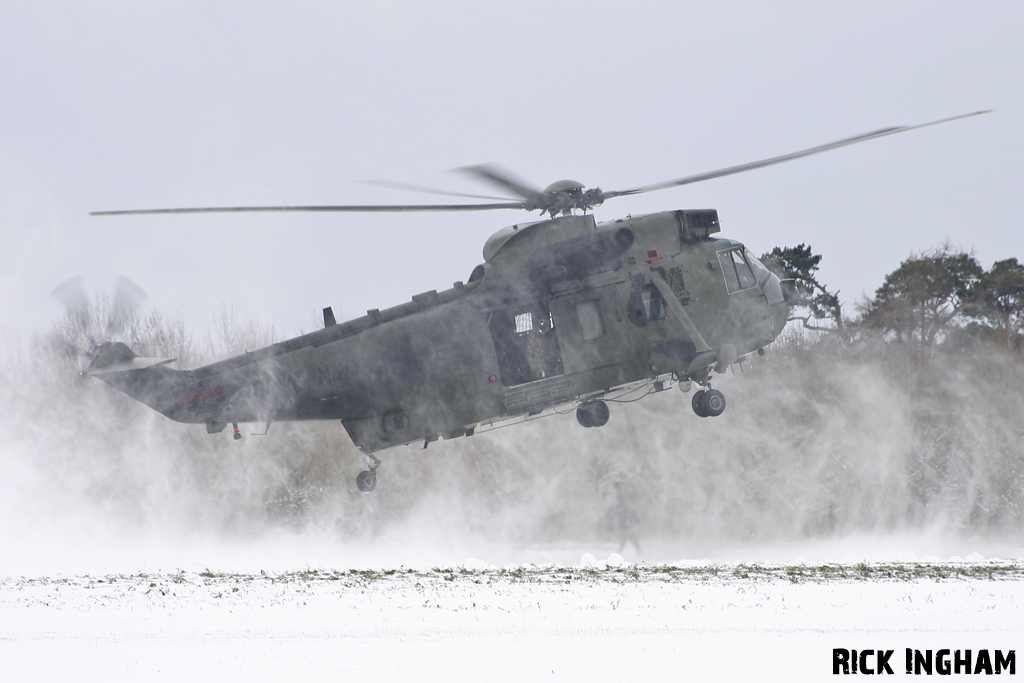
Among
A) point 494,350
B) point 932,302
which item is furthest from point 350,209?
point 932,302

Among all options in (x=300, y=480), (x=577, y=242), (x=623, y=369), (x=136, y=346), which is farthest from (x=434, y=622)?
(x=136, y=346)

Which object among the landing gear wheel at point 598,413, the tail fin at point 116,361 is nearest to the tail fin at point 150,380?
the tail fin at point 116,361

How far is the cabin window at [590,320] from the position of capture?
51.3ft

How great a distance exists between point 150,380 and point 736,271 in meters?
9.96

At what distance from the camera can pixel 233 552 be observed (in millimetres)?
30125

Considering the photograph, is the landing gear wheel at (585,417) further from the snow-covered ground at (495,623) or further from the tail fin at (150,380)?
the tail fin at (150,380)

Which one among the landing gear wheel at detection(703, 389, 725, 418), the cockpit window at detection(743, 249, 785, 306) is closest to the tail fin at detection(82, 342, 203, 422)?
the landing gear wheel at detection(703, 389, 725, 418)

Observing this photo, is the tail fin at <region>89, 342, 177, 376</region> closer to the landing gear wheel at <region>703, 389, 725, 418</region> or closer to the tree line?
the landing gear wheel at <region>703, 389, 725, 418</region>

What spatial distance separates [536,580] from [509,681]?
7926 mm

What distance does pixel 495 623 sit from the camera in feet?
45.8

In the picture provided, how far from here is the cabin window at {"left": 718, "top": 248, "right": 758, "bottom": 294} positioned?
16688 mm

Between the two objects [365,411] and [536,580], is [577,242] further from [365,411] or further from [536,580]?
[536,580]

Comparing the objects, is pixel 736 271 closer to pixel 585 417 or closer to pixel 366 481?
pixel 585 417

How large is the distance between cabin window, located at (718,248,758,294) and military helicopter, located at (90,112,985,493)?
80 centimetres
